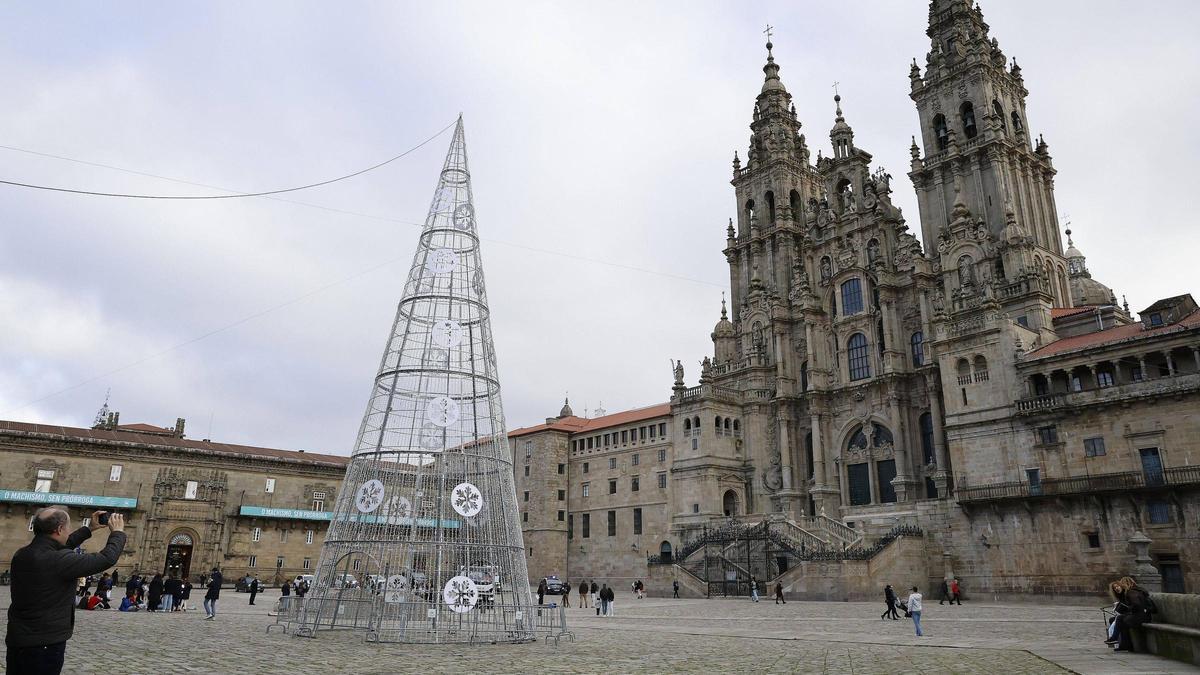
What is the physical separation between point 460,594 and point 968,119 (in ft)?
175

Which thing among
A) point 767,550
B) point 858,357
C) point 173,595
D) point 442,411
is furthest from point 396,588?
point 858,357

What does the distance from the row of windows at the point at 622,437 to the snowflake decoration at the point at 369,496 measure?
47.4m

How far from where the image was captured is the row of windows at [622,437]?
65044 mm

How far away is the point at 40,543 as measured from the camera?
20.0 ft

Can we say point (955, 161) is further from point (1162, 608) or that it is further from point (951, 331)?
point (1162, 608)

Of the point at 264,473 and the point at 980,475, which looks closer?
the point at 980,475

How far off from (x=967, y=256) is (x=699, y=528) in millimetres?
26213

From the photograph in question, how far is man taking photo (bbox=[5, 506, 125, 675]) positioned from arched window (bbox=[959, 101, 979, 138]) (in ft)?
197

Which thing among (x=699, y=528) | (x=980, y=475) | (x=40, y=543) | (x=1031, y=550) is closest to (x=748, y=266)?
(x=699, y=528)

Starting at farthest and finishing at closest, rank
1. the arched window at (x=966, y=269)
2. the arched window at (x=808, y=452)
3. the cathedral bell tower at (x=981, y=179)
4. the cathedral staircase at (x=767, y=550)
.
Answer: the arched window at (x=808, y=452) < the arched window at (x=966, y=269) < the cathedral bell tower at (x=981, y=179) < the cathedral staircase at (x=767, y=550)

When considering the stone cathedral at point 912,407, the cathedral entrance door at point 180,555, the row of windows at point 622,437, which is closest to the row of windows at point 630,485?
the stone cathedral at point 912,407

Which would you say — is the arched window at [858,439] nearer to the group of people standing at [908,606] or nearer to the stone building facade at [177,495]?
the group of people standing at [908,606]

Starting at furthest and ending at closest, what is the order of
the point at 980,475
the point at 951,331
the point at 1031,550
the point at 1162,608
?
the point at 951,331, the point at 980,475, the point at 1031,550, the point at 1162,608

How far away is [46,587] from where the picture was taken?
6.00 metres
